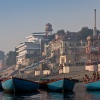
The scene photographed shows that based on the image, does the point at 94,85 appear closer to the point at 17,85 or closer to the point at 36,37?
the point at 17,85

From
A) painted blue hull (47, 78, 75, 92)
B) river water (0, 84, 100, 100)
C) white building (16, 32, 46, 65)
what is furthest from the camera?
white building (16, 32, 46, 65)

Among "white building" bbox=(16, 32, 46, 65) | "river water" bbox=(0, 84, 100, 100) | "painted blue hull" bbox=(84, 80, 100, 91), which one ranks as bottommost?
"river water" bbox=(0, 84, 100, 100)

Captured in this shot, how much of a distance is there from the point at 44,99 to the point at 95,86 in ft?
37.7

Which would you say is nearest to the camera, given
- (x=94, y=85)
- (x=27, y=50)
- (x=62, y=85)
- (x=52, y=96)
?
(x=52, y=96)

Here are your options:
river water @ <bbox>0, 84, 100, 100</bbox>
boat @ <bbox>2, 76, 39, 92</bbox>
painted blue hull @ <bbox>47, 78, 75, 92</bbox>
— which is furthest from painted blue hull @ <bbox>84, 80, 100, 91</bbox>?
boat @ <bbox>2, 76, 39, 92</bbox>

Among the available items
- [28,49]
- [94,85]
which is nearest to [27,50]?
[28,49]

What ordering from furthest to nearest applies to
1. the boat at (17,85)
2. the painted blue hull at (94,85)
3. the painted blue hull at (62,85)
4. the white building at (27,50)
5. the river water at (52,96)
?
the white building at (27,50)
the painted blue hull at (94,85)
the painted blue hull at (62,85)
the boat at (17,85)
the river water at (52,96)

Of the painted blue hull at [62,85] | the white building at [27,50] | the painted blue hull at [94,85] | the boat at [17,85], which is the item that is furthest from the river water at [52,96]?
the white building at [27,50]

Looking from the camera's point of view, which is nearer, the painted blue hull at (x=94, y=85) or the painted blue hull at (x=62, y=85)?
the painted blue hull at (x=62, y=85)

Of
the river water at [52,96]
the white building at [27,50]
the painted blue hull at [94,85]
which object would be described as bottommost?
the river water at [52,96]

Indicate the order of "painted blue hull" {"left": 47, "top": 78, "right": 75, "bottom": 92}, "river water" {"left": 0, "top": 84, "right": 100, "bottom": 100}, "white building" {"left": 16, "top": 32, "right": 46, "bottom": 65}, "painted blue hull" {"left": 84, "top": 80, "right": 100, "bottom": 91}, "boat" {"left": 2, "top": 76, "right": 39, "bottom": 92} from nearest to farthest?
"river water" {"left": 0, "top": 84, "right": 100, "bottom": 100} → "boat" {"left": 2, "top": 76, "right": 39, "bottom": 92} → "painted blue hull" {"left": 47, "top": 78, "right": 75, "bottom": 92} → "painted blue hull" {"left": 84, "top": 80, "right": 100, "bottom": 91} → "white building" {"left": 16, "top": 32, "right": 46, "bottom": 65}

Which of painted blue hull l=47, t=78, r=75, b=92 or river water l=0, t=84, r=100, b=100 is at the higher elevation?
painted blue hull l=47, t=78, r=75, b=92

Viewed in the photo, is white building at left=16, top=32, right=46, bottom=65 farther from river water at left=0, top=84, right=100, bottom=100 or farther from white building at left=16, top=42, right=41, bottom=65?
river water at left=0, top=84, right=100, bottom=100

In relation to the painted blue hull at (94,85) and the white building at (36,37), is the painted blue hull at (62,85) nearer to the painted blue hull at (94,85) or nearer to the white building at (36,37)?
the painted blue hull at (94,85)
